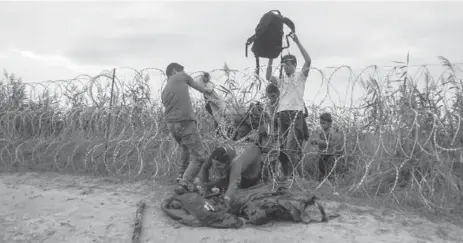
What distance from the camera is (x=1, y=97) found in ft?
24.0

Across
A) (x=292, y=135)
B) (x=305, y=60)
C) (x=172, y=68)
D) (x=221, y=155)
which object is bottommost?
(x=221, y=155)

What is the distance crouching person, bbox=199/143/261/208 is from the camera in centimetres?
454

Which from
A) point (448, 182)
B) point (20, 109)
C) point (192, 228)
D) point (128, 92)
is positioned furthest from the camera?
point (20, 109)

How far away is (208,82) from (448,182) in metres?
3.11

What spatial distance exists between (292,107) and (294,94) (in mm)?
161

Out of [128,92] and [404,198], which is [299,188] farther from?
[128,92]

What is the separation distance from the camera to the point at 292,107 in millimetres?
5012

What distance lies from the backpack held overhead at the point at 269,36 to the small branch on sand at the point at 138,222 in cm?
210

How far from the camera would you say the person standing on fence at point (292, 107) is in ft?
16.4

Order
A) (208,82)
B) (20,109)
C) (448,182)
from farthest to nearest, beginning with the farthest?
(20,109) < (208,82) < (448,182)

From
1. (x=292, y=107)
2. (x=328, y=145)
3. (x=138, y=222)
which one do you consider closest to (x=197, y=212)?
(x=138, y=222)

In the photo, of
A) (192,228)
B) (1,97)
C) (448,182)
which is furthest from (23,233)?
(448,182)

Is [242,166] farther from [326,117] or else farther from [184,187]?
[326,117]

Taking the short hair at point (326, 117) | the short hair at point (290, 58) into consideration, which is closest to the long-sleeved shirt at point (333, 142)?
the short hair at point (326, 117)
